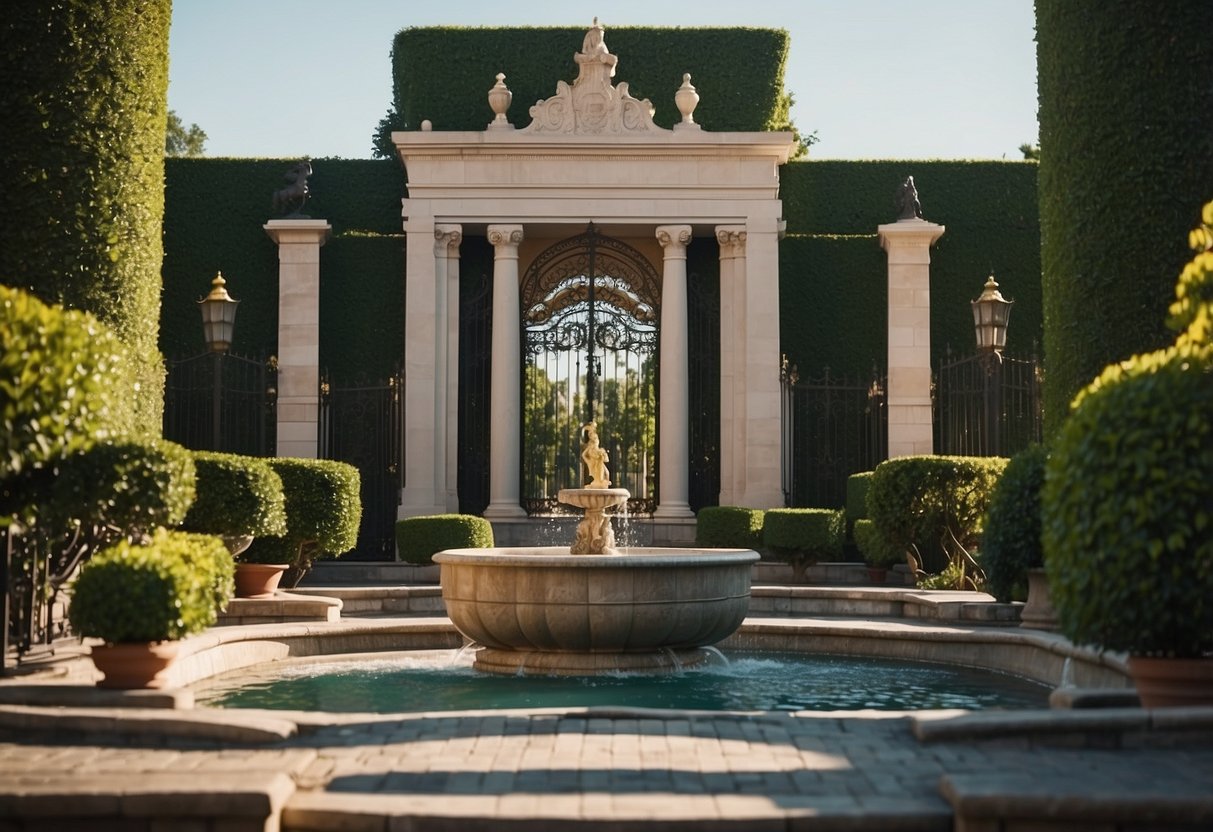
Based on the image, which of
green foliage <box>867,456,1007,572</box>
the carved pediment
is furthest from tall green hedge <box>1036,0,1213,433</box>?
the carved pediment

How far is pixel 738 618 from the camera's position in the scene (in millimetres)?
12094

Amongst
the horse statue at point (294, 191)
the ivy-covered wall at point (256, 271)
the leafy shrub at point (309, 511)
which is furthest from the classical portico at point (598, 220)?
the leafy shrub at point (309, 511)

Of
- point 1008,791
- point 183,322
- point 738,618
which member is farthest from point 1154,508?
point 183,322

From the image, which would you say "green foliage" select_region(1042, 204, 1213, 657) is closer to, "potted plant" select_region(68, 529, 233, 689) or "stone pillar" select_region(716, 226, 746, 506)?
"potted plant" select_region(68, 529, 233, 689)

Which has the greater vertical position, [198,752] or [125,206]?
[125,206]

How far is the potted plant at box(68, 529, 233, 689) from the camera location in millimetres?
8508

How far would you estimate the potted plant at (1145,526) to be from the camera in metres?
7.63

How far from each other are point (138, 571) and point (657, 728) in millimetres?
3376

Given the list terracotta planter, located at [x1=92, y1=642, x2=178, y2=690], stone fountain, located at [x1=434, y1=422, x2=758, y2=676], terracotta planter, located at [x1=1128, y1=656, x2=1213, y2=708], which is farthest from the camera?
stone fountain, located at [x1=434, y1=422, x2=758, y2=676]

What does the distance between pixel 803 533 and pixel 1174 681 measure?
11.0 meters

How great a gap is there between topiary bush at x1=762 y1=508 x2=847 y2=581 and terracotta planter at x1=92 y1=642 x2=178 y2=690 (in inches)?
454

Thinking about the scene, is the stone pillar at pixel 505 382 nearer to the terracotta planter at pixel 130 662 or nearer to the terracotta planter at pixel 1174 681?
the terracotta planter at pixel 130 662

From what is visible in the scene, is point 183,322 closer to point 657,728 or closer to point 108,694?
point 108,694

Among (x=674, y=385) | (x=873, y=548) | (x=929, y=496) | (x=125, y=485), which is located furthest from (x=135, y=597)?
(x=674, y=385)
